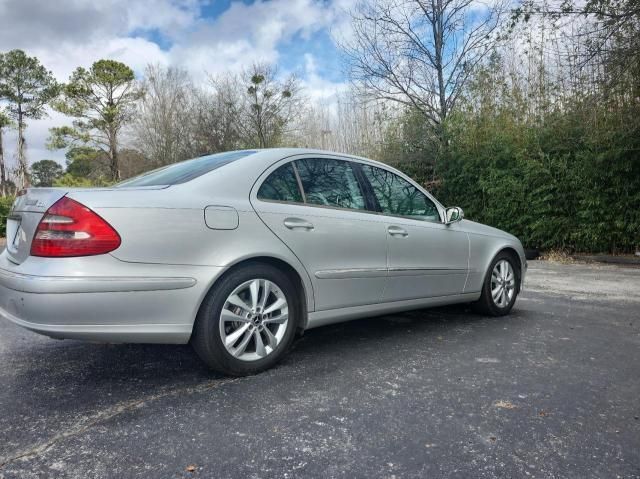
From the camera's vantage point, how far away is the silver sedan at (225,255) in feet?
7.55

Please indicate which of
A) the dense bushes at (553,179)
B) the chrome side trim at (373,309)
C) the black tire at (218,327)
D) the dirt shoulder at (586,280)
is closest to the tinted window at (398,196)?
the chrome side trim at (373,309)

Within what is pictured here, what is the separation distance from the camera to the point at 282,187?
3.04m

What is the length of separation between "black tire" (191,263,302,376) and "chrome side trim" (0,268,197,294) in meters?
0.20

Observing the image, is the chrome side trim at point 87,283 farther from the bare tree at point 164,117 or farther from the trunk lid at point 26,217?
the bare tree at point 164,117

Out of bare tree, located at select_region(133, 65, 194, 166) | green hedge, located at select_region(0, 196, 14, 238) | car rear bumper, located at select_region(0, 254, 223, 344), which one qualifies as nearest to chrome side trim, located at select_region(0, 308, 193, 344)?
car rear bumper, located at select_region(0, 254, 223, 344)

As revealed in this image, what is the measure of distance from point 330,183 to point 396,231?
64cm

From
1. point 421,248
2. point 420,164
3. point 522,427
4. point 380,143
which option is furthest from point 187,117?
point 522,427

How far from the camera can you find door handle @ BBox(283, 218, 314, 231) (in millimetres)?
2900

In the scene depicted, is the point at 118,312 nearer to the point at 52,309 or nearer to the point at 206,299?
the point at 52,309

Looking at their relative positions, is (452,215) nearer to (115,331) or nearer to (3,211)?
(115,331)

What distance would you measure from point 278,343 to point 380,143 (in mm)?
11779

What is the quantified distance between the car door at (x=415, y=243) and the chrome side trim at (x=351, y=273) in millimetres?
109

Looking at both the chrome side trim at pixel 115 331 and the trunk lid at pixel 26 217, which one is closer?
the chrome side trim at pixel 115 331

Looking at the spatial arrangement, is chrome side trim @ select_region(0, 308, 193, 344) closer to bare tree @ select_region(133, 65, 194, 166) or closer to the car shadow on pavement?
the car shadow on pavement
